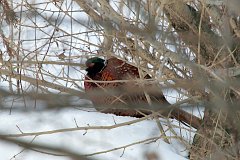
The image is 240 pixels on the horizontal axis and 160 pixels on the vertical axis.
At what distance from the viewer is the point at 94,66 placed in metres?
4.98

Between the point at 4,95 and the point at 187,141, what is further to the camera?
the point at 187,141

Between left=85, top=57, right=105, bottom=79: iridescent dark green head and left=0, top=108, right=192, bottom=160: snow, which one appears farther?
left=85, top=57, right=105, bottom=79: iridescent dark green head

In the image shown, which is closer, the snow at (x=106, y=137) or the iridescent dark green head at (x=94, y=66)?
the snow at (x=106, y=137)

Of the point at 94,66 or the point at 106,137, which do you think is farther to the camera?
the point at 94,66

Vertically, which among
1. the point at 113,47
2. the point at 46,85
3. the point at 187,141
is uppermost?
the point at 113,47

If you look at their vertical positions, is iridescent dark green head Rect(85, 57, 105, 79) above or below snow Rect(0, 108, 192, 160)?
above

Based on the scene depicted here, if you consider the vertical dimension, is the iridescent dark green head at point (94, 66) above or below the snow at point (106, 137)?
above

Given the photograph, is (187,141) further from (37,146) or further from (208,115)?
(37,146)

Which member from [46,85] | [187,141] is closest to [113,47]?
[46,85]

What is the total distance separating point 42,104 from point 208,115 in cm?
331

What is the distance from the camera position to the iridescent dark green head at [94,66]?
4965 millimetres

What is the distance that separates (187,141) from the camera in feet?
14.4

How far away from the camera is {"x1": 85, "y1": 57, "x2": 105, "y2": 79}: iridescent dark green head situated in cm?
496

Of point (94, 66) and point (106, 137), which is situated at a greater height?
point (94, 66)
